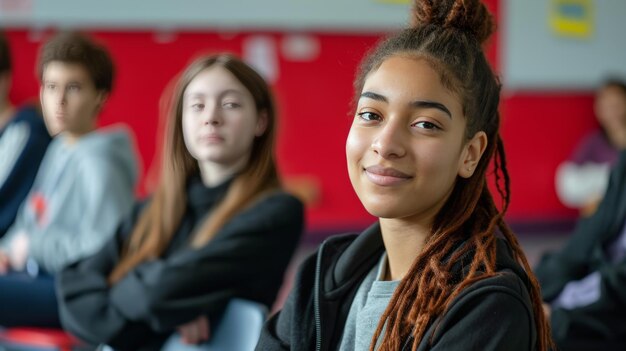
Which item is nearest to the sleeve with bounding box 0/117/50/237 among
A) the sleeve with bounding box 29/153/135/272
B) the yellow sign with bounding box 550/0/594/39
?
the sleeve with bounding box 29/153/135/272

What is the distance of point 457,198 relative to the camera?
120 cm

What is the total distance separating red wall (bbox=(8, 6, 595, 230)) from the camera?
459 cm

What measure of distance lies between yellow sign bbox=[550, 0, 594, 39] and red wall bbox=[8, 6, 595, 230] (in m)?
0.42

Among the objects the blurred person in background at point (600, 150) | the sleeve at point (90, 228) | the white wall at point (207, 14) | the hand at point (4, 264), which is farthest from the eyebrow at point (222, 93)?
the blurred person in background at point (600, 150)

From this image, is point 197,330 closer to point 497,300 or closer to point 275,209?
point 275,209

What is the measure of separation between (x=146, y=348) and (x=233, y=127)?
53 centimetres

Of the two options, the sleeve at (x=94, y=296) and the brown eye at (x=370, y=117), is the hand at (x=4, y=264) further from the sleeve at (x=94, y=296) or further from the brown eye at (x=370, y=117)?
the brown eye at (x=370, y=117)

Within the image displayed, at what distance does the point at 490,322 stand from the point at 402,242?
8.4 inches

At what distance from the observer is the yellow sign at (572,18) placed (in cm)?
569

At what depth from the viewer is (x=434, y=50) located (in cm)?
115

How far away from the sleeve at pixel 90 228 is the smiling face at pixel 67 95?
1059mm

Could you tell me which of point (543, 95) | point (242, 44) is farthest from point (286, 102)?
point (543, 95)

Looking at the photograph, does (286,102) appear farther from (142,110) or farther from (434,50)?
(434,50)

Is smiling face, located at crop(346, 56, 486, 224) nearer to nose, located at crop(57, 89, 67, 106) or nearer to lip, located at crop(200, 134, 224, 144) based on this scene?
nose, located at crop(57, 89, 67, 106)
